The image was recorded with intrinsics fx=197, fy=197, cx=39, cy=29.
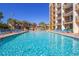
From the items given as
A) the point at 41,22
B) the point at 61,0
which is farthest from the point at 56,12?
the point at 61,0

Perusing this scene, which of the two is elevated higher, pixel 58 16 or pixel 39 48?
pixel 58 16

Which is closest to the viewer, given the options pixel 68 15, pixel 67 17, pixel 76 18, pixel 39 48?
pixel 39 48

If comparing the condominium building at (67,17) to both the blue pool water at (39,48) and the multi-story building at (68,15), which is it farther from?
the blue pool water at (39,48)

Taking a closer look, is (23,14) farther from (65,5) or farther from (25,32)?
(65,5)

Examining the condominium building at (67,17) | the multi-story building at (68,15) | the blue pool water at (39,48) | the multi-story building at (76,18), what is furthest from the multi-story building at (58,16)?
the blue pool water at (39,48)

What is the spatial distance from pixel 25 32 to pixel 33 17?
17.1 ft

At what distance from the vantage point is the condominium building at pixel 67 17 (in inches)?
806

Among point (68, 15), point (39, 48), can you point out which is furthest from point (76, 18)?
point (39, 48)

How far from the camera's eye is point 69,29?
2102 centimetres

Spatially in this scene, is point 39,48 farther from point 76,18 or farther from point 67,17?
point 67,17

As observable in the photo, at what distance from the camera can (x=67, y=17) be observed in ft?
76.1

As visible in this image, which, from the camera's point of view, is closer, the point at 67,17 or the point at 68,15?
the point at 68,15

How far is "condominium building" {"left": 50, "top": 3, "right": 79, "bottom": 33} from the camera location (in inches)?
806

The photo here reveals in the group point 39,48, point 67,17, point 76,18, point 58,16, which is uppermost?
point 58,16
